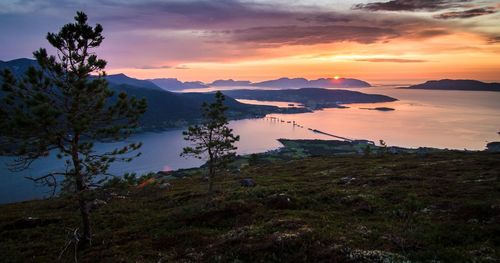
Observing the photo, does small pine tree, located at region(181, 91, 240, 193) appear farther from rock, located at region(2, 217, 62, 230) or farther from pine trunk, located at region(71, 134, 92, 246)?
rock, located at region(2, 217, 62, 230)

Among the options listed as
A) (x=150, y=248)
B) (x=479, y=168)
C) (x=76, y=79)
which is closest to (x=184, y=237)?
(x=150, y=248)

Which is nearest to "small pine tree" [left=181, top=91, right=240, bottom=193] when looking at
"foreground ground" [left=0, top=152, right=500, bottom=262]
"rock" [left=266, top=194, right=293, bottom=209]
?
"foreground ground" [left=0, top=152, right=500, bottom=262]

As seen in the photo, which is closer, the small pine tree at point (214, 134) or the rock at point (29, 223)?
the rock at point (29, 223)

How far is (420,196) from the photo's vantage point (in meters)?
34.5

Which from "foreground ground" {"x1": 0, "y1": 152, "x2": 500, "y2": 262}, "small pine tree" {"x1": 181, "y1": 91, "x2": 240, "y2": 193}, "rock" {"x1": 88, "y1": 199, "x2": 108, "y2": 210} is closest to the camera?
"foreground ground" {"x1": 0, "y1": 152, "x2": 500, "y2": 262}

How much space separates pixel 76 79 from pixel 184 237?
50.7ft

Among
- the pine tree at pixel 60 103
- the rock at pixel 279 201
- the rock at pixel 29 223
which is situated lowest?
the rock at pixel 29 223

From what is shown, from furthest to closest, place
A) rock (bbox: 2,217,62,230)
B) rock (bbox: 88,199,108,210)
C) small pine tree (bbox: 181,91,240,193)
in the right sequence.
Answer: rock (bbox: 88,199,108,210) → small pine tree (bbox: 181,91,240,193) → rock (bbox: 2,217,62,230)

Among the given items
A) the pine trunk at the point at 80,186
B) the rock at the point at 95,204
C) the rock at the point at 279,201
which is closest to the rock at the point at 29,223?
the rock at the point at 95,204

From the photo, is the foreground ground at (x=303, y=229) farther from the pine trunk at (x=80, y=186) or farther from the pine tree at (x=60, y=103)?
→ the pine tree at (x=60, y=103)

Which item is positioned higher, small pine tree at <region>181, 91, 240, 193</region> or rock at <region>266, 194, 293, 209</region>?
small pine tree at <region>181, 91, 240, 193</region>

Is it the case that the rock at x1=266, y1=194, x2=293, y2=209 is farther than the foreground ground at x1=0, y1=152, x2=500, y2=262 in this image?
Yes

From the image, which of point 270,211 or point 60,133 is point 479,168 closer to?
point 270,211

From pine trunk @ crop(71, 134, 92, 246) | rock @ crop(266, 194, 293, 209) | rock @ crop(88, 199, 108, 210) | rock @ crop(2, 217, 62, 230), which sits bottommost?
rock @ crop(88, 199, 108, 210)
